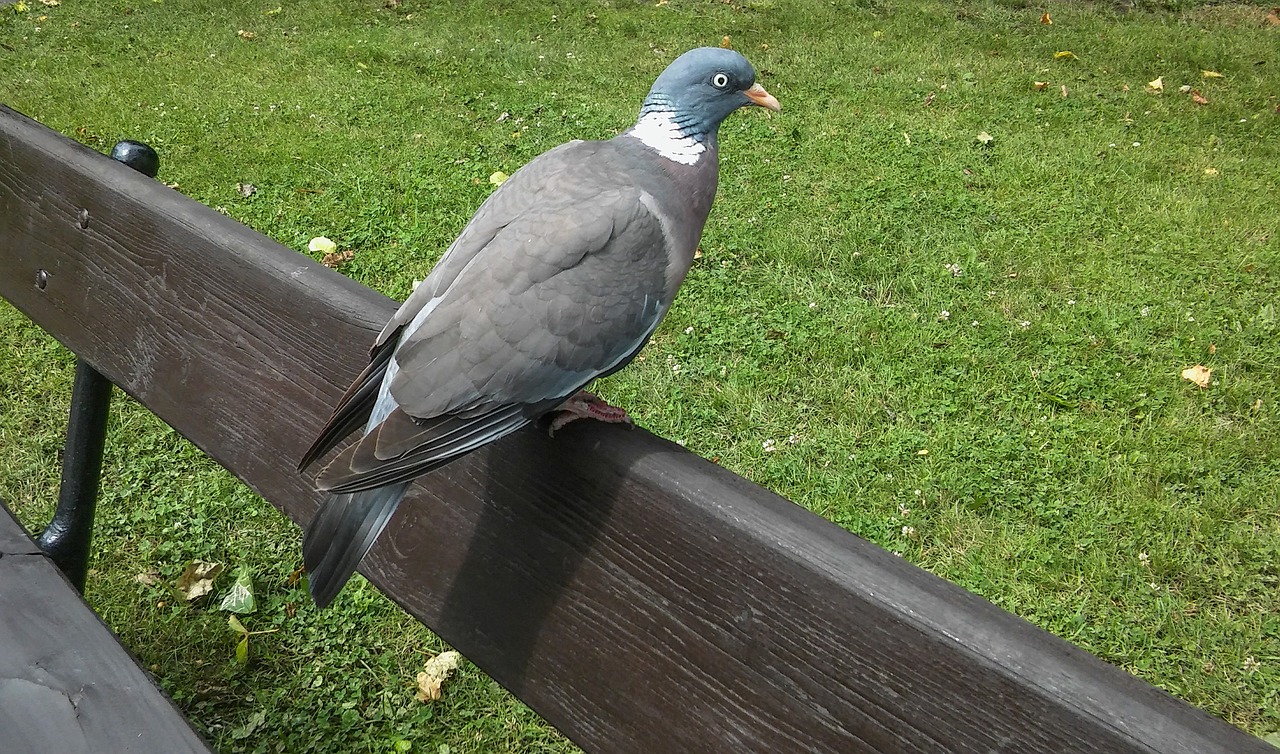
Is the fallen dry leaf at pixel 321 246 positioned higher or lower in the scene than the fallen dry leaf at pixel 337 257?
higher

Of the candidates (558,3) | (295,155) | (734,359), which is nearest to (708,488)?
(734,359)

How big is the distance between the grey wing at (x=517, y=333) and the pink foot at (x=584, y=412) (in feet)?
0.07

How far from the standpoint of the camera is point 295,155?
5188mm

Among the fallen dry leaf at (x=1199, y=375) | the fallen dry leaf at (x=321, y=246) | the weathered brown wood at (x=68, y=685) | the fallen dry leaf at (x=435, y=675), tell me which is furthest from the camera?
the fallen dry leaf at (x=321, y=246)

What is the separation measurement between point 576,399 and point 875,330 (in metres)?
2.61

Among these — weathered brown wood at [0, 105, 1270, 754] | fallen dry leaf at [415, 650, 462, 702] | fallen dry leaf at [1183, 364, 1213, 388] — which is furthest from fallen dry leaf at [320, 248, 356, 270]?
fallen dry leaf at [1183, 364, 1213, 388]

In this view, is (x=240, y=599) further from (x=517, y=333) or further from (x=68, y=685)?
(x=517, y=333)

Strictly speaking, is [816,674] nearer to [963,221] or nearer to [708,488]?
[708,488]

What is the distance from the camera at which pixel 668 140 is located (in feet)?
6.13

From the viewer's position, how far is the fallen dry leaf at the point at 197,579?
9.09 ft

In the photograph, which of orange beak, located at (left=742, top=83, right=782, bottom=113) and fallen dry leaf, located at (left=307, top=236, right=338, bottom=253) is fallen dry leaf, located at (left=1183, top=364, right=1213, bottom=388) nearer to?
orange beak, located at (left=742, top=83, right=782, bottom=113)

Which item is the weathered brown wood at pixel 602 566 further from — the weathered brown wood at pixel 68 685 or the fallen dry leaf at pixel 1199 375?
the fallen dry leaf at pixel 1199 375

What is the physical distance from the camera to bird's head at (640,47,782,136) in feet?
6.17

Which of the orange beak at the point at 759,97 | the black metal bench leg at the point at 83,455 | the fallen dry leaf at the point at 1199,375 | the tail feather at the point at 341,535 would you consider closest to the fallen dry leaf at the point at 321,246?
the black metal bench leg at the point at 83,455
